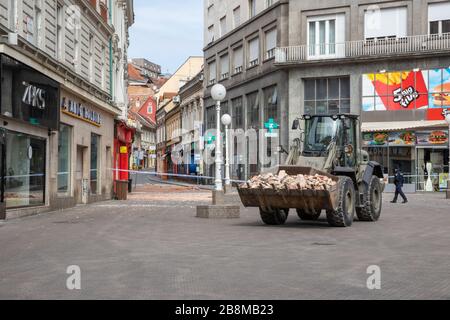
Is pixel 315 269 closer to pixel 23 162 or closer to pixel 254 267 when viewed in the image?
pixel 254 267

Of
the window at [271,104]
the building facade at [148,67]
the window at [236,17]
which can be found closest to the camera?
the window at [271,104]

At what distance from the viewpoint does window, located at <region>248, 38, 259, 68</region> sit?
45.5 m

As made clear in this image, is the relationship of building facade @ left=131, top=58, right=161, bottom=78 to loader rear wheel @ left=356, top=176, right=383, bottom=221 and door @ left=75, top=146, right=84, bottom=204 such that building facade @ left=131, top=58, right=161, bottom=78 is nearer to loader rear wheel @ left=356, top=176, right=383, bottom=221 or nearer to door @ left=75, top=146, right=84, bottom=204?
door @ left=75, top=146, right=84, bottom=204

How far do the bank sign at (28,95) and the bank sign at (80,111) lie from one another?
143 centimetres

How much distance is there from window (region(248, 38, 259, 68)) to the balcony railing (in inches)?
195

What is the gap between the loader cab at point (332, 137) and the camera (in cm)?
1680

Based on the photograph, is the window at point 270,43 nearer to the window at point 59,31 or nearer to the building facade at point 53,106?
the building facade at point 53,106

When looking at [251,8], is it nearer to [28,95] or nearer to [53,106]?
[53,106]

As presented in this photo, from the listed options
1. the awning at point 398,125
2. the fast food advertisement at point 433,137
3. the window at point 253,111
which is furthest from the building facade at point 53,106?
the fast food advertisement at point 433,137

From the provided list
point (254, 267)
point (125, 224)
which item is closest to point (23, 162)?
point (125, 224)

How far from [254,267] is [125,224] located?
7683 mm

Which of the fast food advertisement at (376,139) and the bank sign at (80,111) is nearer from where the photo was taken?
the bank sign at (80,111)

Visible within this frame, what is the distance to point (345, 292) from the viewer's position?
693 cm

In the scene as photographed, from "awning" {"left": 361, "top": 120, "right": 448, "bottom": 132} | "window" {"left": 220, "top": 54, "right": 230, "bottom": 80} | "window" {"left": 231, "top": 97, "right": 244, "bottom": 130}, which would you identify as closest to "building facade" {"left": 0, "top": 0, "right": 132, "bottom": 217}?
"awning" {"left": 361, "top": 120, "right": 448, "bottom": 132}
